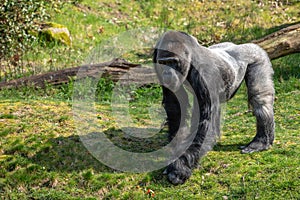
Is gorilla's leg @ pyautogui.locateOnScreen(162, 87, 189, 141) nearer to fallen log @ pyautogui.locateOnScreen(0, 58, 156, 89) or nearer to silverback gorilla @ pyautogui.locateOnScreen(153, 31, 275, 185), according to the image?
silverback gorilla @ pyautogui.locateOnScreen(153, 31, 275, 185)

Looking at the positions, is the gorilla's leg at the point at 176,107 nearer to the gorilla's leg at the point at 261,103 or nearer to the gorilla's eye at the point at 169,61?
the gorilla's eye at the point at 169,61

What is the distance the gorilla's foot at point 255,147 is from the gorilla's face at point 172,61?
127 cm

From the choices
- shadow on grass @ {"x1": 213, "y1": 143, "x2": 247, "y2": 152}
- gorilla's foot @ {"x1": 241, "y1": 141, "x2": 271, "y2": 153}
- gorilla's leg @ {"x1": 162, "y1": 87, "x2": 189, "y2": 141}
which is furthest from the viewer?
shadow on grass @ {"x1": 213, "y1": 143, "x2": 247, "y2": 152}

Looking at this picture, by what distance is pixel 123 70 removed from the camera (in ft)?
27.9

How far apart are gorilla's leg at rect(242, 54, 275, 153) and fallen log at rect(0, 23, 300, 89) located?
11.2 ft

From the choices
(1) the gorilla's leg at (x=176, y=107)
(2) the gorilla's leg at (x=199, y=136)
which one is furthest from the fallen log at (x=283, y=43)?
(2) the gorilla's leg at (x=199, y=136)

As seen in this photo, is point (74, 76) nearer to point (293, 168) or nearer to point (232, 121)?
point (232, 121)

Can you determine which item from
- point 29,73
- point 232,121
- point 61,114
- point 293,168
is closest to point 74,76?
point 29,73

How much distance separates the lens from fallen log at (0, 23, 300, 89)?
8289 mm

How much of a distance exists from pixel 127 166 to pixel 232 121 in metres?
2.35

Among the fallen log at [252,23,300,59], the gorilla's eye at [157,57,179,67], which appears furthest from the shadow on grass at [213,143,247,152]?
the fallen log at [252,23,300,59]

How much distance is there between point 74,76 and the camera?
8.46m

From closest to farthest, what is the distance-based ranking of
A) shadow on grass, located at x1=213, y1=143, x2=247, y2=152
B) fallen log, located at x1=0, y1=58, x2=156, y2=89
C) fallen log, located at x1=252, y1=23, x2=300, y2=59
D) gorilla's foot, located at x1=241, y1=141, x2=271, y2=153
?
gorilla's foot, located at x1=241, y1=141, x2=271, y2=153 < shadow on grass, located at x1=213, y1=143, x2=247, y2=152 < fallen log, located at x1=0, y1=58, x2=156, y2=89 < fallen log, located at x1=252, y1=23, x2=300, y2=59

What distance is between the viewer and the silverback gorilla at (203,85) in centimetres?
452
